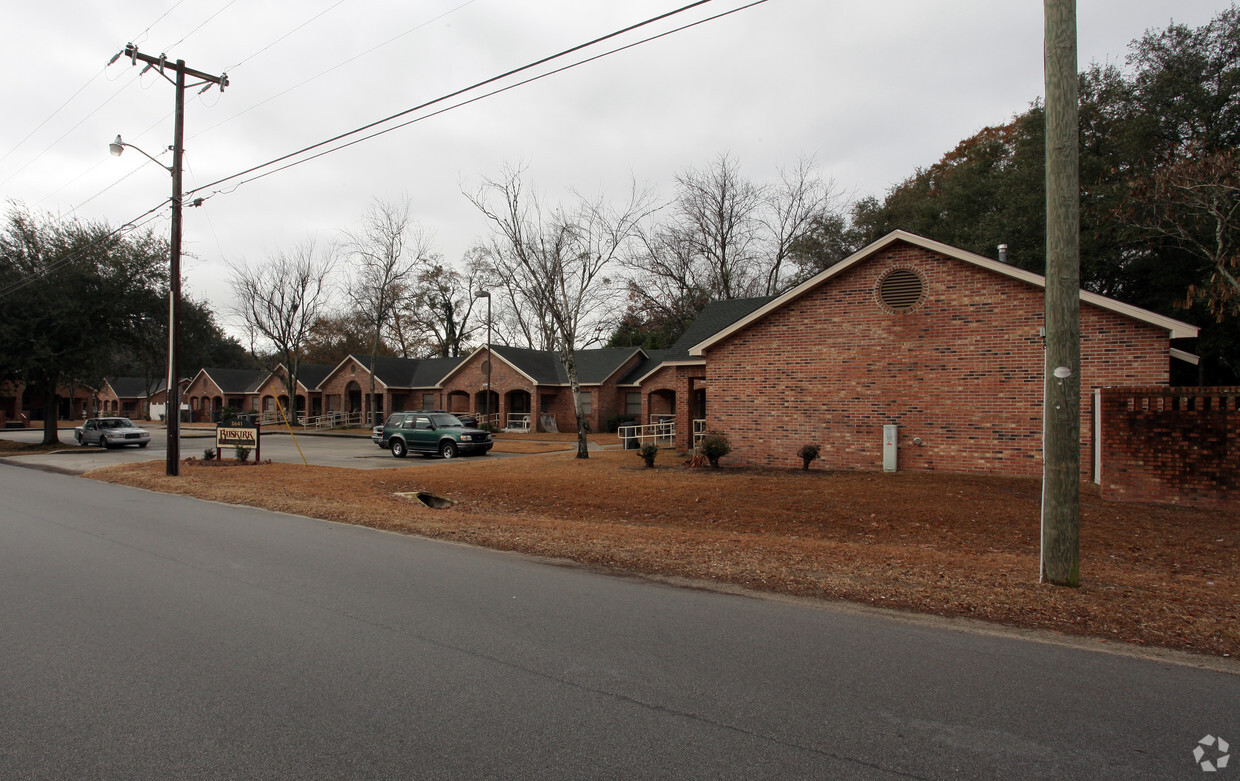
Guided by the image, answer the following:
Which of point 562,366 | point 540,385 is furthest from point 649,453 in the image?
point 562,366

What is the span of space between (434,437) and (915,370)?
54.5 feet

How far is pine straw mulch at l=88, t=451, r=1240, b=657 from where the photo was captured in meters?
6.45

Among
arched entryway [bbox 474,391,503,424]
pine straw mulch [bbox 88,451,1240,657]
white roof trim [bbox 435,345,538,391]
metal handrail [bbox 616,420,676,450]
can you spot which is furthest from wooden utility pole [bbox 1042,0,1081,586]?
arched entryway [bbox 474,391,503,424]

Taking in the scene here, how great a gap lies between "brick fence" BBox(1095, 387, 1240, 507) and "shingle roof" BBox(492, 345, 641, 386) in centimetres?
2996

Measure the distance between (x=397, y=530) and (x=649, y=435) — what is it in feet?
66.8

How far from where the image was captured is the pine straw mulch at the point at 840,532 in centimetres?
645

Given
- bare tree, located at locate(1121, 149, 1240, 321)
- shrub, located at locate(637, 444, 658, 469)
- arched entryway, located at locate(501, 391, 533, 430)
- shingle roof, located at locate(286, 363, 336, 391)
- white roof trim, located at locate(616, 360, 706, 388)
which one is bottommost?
shrub, located at locate(637, 444, 658, 469)

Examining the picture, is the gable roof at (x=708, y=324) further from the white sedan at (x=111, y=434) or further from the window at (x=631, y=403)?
the white sedan at (x=111, y=434)

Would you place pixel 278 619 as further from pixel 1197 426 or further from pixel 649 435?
pixel 649 435

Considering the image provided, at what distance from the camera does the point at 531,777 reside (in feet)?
11.1

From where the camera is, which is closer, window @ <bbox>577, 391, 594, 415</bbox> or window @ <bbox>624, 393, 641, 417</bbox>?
window @ <bbox>577, 391, 594, 415</bbox>

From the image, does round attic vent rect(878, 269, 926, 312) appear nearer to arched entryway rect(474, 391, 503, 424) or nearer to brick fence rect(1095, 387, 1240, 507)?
brick fence rect(1095, 387, 1240, 507)

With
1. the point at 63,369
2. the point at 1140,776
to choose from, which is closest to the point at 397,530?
the point at 1140,776

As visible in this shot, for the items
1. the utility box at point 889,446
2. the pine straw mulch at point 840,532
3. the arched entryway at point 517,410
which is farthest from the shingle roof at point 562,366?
the utility box at point 889,446
